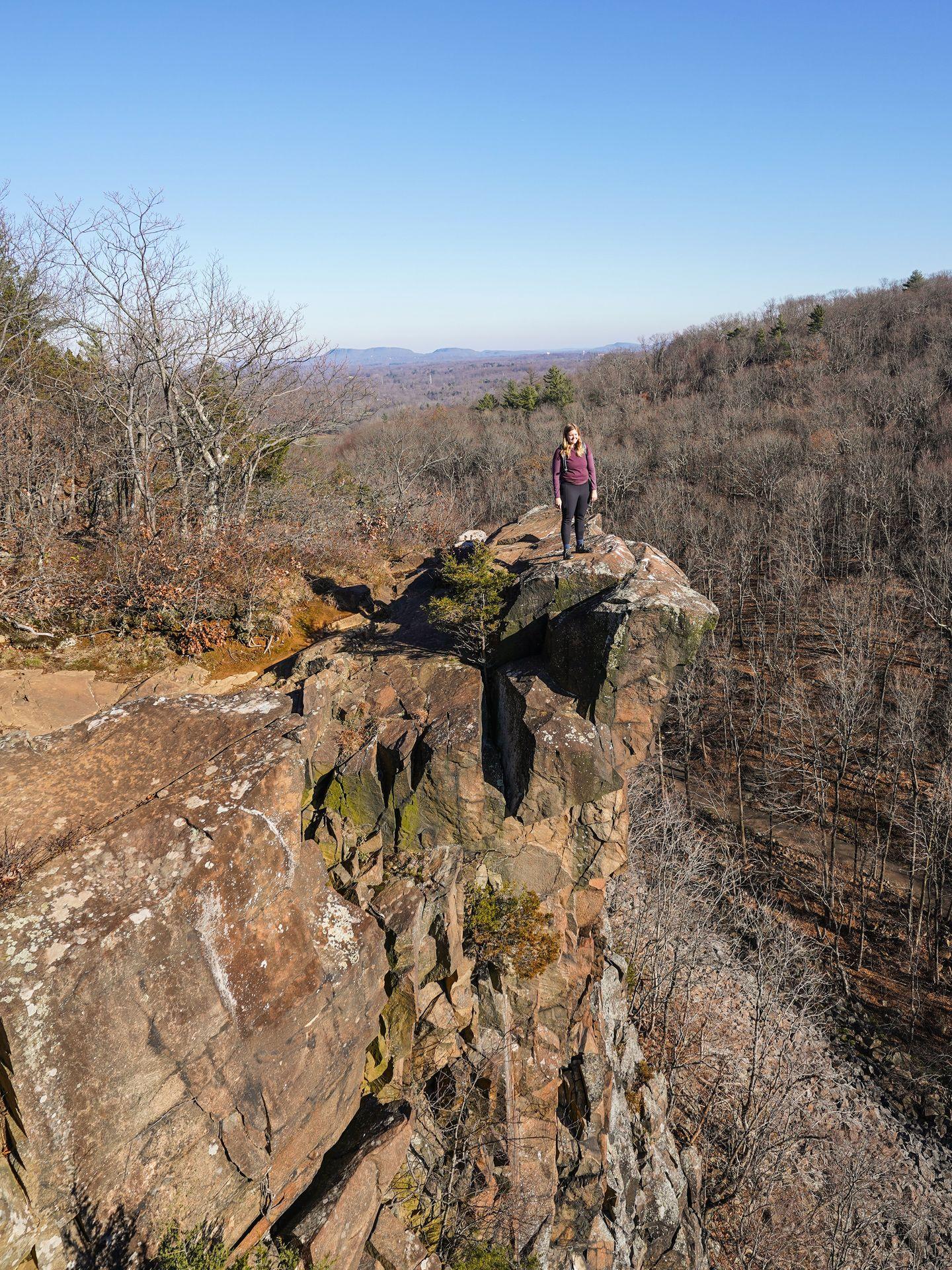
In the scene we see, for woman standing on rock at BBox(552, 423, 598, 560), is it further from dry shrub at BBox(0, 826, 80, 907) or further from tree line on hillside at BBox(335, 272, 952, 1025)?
tree line on hillside at BBox(335, 272, 952, 1025)

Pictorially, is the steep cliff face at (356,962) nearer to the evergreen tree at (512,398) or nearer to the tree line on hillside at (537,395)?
the tree line on hillside at (537,395)

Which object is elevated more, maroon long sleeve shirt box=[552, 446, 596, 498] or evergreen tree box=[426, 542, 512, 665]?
maroon long sleeve shirt box=[552, 446, 596, 498]

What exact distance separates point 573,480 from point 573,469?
0.69 feet

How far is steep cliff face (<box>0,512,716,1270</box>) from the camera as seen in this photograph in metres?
5.63

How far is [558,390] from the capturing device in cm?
6406

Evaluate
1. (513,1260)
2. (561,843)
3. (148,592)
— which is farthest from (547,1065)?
(148,592)

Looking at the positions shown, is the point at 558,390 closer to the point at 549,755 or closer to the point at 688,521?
the point at 688,521

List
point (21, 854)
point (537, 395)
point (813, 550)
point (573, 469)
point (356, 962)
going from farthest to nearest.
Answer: point (537, 395), point (813, 550), point (573, 469), point (356, 962), point (21, 854)

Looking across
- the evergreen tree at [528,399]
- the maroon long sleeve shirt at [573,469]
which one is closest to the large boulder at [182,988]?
the maroon long sleeve shirt at [573,469]

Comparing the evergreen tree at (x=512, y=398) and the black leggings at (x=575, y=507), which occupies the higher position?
the evergreen tree at (x=512, y=398)

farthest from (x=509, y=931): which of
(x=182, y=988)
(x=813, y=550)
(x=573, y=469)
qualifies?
(x=813, y=550)

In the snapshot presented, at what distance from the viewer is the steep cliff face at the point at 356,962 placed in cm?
563

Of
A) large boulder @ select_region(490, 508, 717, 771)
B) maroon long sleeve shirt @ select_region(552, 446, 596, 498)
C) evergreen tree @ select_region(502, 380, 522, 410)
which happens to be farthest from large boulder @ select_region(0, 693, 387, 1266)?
evergreen tree @ select_region(502, 380, 522, 410)

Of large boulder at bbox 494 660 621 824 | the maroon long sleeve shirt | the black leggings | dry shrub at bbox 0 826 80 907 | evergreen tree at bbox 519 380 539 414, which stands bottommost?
large boulder at bbox 494 660 621 824
